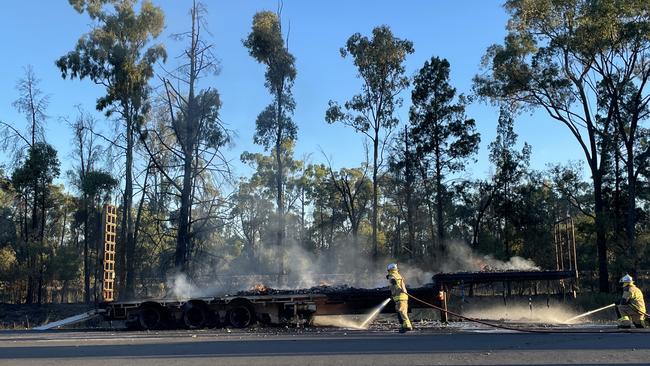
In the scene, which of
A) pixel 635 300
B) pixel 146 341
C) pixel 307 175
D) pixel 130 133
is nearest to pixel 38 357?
pixel 146 341

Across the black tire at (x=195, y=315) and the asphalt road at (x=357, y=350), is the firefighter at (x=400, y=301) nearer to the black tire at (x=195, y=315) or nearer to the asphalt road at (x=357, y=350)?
the asphalt road at (x=357, y=350)

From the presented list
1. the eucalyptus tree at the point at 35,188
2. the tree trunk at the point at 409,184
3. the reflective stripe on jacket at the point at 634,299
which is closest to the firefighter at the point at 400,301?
the reflective stripe on jacket at the point at 634,299

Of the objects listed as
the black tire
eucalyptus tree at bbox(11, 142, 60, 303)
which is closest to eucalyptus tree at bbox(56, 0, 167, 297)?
eucalyptus tree at bbox(11, 142, 60, 303)

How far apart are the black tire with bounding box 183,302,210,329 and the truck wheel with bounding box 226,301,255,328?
806 mm

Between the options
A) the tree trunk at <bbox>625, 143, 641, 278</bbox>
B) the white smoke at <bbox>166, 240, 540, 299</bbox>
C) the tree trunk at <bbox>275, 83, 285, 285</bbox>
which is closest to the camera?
the white smoke at <bbox>166, 240, 540, 299</bbox>

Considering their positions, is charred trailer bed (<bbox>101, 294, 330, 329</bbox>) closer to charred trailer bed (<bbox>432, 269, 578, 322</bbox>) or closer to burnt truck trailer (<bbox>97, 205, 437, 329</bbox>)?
burnt truck trailer (<bbox>97, 205, 437, 329</bbox>)

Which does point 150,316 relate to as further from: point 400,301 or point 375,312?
point 400,301

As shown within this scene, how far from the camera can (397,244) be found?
62281mm

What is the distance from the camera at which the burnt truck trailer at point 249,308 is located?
62.0 ft

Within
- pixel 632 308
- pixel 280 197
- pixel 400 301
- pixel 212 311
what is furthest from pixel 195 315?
pixel 280 197

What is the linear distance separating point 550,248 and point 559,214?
11.5 meters

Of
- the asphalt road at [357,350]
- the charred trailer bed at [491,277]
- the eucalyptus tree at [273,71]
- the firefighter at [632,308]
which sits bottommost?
the asphalt road at [357,350]

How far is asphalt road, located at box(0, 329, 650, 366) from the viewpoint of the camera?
985 centimetres

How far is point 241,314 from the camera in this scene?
63.3 ft
